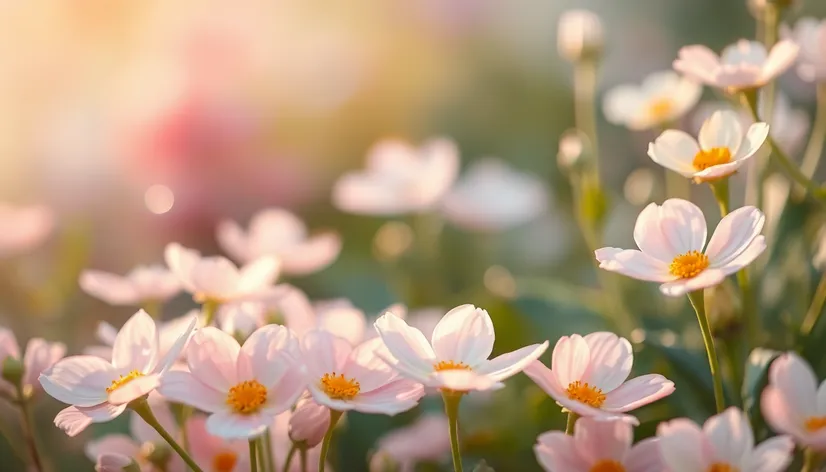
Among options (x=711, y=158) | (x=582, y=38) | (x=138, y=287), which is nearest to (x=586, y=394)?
(x=711, y=158)

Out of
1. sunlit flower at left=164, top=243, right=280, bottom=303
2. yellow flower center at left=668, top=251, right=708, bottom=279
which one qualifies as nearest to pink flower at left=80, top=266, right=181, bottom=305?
sunlit flower at left=164, top=243, right=280, bottom=303

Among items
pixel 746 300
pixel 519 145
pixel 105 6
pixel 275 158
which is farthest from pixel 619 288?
pixel 105 6

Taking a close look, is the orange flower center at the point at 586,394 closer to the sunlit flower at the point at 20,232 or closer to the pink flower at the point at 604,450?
the pink flower at the point at 604,450

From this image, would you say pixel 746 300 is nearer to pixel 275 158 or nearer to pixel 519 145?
pixel 275 158

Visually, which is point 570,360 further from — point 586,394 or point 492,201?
point 492,201

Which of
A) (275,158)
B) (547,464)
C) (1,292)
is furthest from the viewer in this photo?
(275,158)
